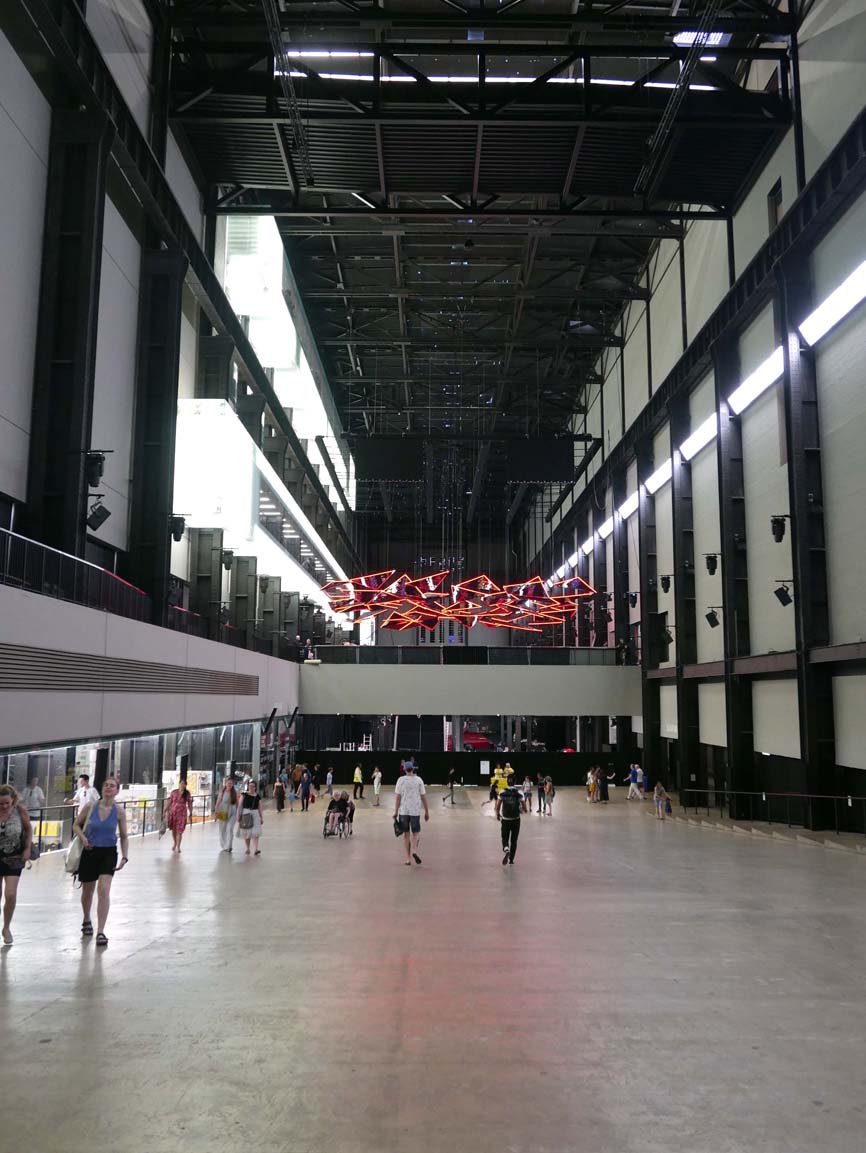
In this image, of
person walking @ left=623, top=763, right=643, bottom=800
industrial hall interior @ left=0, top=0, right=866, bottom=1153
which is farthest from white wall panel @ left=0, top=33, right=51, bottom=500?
person walking @ left=623, top=763, right=643, bottom=800

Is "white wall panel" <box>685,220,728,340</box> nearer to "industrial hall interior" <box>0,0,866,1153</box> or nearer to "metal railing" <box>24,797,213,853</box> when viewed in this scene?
A: "industrial hall interior" <box>0,0,866,1153</box>

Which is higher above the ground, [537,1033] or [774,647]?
[774,647]

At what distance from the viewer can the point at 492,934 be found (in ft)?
25.8

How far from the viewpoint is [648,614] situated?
3316 cm

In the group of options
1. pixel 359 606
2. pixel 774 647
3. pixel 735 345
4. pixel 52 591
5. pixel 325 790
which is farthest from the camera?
pixel 325 790

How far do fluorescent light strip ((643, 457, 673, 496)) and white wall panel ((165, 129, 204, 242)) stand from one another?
17008 mm

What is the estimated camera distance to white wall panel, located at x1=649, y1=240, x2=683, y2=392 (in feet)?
95.6

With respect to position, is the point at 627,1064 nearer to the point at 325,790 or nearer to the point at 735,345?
the point at 735,345

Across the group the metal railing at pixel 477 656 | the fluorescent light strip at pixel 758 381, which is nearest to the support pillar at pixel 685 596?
the fluorescent light strip at pixel 758 381

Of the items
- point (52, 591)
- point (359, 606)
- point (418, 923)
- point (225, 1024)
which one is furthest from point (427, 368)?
point (225, 1024)

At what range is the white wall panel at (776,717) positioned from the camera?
2052cm

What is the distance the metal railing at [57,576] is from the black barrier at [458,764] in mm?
20868

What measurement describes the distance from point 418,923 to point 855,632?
1265cm

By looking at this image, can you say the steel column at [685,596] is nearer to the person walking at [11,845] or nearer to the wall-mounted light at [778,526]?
the wall-mounted light at [778,526]
